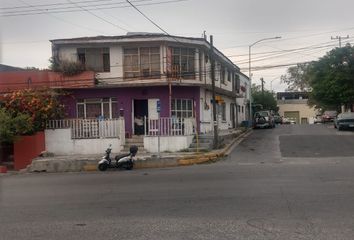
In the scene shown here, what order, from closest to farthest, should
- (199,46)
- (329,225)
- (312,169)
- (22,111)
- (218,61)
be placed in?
(329,225) < (312,169) < (22,111) < (199,46) < (218,61)

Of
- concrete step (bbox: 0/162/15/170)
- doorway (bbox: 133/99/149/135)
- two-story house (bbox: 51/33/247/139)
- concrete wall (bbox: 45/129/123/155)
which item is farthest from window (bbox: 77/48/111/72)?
concrete step (bbox: 0/162/15/170)

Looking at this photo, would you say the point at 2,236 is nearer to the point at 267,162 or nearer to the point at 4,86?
the point at 267,162

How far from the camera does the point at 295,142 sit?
3039 cm

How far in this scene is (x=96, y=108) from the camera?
31609 mm

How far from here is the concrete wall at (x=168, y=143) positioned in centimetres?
2662

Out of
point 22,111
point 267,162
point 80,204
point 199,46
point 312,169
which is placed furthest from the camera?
point 199,46

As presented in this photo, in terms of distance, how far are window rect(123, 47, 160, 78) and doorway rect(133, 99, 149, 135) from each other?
5.29 ft

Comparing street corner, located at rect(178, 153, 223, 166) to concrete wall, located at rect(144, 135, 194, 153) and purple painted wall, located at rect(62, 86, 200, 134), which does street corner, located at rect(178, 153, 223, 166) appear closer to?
concrete wall, located at rect(144, 135, 194, 153)

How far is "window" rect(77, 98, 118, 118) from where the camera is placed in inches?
1240

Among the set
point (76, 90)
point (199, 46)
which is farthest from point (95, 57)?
point (199, 46)

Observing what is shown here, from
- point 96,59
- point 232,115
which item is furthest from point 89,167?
point 232,115

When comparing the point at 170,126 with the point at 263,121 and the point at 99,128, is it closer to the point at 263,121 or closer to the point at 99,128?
the point at 99,128

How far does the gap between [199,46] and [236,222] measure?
2412 centimetres

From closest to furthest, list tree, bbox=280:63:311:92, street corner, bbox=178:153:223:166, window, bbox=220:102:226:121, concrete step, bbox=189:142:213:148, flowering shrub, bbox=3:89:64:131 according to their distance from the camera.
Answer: street corner, bbox=178:153:223:166 → concrete step, bbox=189:142:213:148 → flowering shrub, bbox=3:89:64:131 → window, bbox=220:102:226:121 → tree, bbox=280:63:311:92
